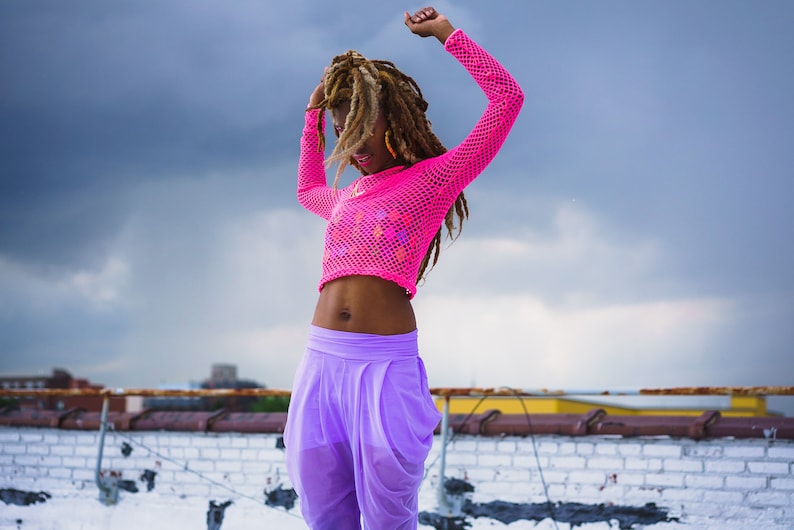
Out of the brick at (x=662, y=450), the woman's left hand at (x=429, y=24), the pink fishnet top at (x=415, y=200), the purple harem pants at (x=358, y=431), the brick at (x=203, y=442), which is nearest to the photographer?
the purple harem pants at (x=358, y=431)

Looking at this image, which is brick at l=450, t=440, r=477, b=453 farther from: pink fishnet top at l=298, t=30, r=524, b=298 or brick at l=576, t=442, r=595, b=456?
pink fishnet top at l=298, t=30, r=524, b=298

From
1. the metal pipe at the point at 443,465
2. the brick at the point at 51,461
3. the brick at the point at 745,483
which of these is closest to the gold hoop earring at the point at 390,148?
the metal pipe at the point at 443,465

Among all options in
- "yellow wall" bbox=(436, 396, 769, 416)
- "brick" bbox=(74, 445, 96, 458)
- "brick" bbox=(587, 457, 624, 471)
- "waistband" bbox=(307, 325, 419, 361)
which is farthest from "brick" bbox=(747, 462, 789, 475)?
"yellow wall" bbox=(436, 396, 769, 416)

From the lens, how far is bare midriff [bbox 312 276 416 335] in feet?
5.98

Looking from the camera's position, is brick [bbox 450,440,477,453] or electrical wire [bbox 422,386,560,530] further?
brick [bbox 450,440,477,453]

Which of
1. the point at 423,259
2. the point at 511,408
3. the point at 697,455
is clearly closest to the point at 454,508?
the point at 697,455

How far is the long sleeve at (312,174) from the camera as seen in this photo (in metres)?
2.31

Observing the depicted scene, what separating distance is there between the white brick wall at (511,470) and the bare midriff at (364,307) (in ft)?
7.82

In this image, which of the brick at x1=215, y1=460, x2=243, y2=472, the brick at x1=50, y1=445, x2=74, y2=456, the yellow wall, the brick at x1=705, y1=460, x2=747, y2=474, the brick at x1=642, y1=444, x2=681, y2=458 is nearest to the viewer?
the brick at x1=705, y1=460, x2=747, y2=474

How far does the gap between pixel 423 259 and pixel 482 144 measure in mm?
395

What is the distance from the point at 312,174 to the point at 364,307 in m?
0.69

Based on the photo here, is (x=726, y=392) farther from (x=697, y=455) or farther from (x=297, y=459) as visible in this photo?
(x=297, y=459)

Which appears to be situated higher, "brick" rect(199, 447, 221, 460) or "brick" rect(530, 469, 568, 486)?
"brick" rect(530, 469, 568, 486)

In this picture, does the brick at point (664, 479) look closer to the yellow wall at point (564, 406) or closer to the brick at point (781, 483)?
the brick at point (781, 483)
